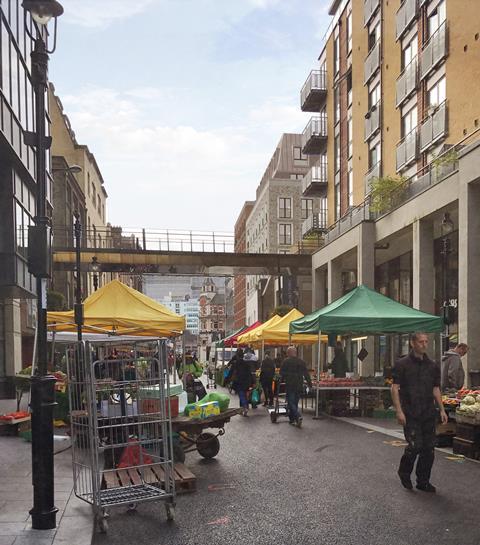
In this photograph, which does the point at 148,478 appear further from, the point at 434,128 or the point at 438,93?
the point at 438,93

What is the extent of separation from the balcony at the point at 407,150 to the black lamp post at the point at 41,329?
21.5 m

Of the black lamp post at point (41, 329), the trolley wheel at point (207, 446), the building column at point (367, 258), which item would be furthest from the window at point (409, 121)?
the black lamp post at point (41, 329)

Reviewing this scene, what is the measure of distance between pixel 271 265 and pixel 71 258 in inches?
443

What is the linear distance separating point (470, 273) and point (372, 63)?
1732cm

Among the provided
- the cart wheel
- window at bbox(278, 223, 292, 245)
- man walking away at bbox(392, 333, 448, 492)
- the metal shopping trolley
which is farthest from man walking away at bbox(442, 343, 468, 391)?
window at bbox(278, 223, 292, 245)

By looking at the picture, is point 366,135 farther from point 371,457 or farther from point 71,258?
point 371,457

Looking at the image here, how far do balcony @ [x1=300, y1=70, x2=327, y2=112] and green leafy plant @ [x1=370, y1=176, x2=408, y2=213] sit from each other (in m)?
16.5

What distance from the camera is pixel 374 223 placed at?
2727 centimetres

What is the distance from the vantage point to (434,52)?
24.2m

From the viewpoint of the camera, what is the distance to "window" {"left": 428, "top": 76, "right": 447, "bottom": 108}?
23734mm

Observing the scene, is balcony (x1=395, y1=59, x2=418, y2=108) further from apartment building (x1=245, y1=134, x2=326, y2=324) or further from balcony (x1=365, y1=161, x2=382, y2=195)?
apartment building (x1=245, y1=134, x2=326, y2=324)

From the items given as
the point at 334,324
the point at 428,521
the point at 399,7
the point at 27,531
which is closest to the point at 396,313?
the point at 334,324

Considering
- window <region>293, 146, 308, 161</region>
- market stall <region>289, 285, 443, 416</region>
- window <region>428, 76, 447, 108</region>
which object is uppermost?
window <region>293, 146, 308, 161</region>

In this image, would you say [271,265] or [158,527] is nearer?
[158,527]
